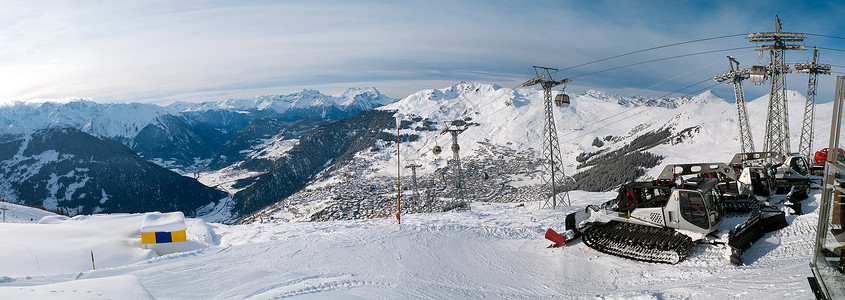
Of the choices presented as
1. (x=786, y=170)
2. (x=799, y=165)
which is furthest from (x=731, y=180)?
(x=799, y=165)

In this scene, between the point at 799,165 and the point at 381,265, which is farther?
the point at 799,165

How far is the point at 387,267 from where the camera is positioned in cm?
1080

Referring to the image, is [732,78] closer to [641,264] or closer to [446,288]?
[641,264]

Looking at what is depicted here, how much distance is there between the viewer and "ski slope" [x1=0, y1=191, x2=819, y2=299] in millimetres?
7944

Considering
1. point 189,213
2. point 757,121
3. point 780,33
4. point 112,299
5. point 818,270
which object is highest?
point 780,33

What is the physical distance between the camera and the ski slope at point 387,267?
794cm

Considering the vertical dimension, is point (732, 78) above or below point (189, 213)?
above

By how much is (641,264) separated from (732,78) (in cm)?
2981

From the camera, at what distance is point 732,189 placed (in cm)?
1633

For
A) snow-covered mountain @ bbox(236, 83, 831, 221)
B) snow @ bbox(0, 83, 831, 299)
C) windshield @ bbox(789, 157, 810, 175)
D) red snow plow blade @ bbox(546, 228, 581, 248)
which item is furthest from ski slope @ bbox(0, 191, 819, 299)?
snow-covered mountain @ bbox(236, 83, 831, 221)

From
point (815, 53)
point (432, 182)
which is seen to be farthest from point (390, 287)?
point (432, 182)

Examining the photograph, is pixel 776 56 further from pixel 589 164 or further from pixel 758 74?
pixel 589 164

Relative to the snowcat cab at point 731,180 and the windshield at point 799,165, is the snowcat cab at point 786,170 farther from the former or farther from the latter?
the snowcat cab at point 731,180

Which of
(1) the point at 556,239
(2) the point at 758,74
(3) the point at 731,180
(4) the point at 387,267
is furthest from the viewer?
(2) the point at 758,74
